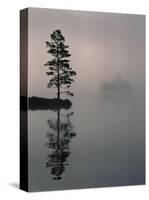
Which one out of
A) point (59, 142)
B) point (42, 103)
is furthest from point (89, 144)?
point (42, 103)

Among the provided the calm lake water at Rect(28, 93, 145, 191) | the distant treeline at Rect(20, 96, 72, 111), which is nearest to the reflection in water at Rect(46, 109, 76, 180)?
the calm lake water at Rect(28, 93, 145, 191)

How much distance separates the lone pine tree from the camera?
1116cm

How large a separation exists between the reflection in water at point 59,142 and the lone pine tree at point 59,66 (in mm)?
383

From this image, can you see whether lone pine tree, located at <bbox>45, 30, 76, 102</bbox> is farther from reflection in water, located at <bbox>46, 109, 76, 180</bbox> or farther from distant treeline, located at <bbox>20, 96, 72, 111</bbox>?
reflection in water, located at <bbox>46, 109, 76, 180</bbox>

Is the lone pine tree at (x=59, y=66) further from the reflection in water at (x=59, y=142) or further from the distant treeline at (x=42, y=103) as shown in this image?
the reflection in water at (x=59, y=142)

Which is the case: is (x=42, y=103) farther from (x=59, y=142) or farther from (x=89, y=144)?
(x=89, y=144)

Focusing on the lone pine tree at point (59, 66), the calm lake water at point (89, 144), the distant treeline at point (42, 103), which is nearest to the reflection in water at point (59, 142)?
the calm lake water at point (89, 144)

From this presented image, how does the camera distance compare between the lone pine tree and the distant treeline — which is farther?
the lone pine tree

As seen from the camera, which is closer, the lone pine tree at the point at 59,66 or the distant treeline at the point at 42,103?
the distant treeline at the point at 42,103

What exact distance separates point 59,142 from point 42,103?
0.67 m

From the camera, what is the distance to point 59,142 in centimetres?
1126

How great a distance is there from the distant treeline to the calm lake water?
72 millimetres

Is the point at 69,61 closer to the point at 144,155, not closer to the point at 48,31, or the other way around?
the point at 48,31

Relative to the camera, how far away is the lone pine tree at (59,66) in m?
11.2
